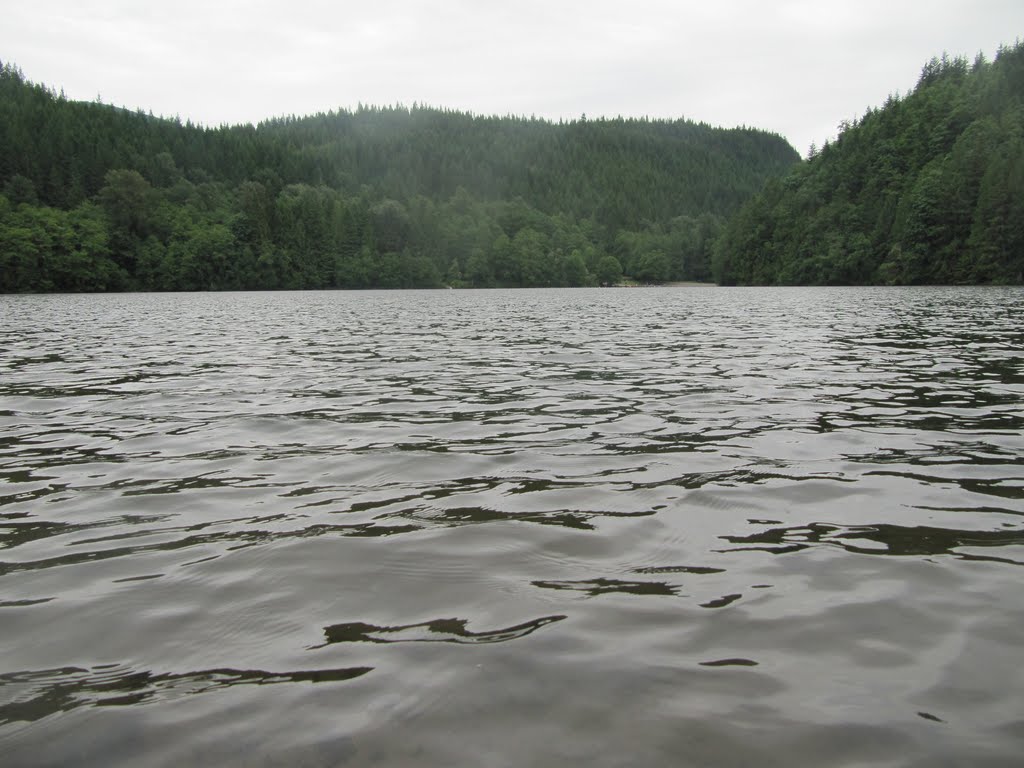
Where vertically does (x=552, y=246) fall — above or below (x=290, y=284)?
above

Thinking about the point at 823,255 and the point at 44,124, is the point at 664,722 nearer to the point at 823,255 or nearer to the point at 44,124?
the point at 823,255

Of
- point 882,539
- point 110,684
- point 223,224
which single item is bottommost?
→ point 110,684

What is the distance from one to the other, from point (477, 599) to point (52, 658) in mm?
2337

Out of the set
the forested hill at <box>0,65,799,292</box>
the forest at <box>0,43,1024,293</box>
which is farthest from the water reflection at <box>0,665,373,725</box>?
the forested hill at <box>0,65,799,292</box>

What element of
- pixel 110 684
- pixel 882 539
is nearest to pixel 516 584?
pixel 110 684

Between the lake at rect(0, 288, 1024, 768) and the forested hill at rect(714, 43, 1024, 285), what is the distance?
335 ft

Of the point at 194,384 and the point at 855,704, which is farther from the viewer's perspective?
the point at 194,384

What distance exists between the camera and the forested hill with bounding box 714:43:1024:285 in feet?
314

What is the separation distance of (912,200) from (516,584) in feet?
405

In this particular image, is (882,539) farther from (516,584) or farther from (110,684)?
(110,684)

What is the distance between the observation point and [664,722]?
128 inches

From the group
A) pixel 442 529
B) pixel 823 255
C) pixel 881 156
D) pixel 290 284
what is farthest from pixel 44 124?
pixel 442 529

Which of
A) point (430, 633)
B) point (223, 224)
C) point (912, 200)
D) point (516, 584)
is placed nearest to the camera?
point (430, 633)

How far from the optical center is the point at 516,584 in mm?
4797
